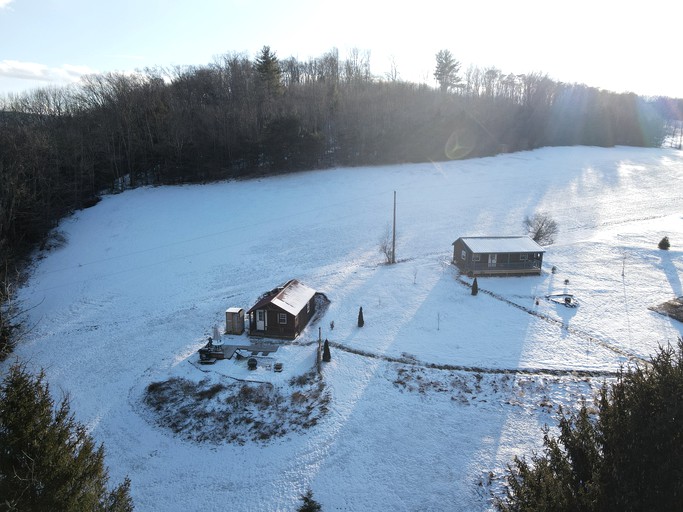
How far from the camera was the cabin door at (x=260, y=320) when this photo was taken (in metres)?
23.3

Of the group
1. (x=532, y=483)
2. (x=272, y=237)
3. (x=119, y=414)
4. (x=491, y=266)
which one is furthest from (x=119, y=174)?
(x=532, y=483)

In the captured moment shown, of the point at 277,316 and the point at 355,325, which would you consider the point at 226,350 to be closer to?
the point at 277,316

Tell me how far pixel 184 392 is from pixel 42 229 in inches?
1109

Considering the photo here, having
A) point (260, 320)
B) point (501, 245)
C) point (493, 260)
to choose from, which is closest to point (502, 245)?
point (501, 245)

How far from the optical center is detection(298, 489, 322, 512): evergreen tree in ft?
44.7

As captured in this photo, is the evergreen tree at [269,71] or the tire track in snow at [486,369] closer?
the tire track in snow at [486,369]

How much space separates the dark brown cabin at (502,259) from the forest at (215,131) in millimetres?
29757

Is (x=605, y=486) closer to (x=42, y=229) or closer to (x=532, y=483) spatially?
(x=532, y=483)

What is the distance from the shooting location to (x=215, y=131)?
51.6 meters

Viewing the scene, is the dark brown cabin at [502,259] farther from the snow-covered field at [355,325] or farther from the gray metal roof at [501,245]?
the snow-covered field at [355,325]

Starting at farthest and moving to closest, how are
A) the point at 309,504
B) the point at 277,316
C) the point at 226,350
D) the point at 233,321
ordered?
the point at 233,321, the point at 277,316, the point at 226,350, the point at 309,504

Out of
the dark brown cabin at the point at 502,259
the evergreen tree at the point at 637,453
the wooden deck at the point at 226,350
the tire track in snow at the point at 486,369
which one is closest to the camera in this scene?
the evergreen tree at the point at 637,453

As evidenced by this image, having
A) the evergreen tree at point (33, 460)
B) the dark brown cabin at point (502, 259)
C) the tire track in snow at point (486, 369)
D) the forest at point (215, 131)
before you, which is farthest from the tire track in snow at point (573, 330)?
the forest at point (215, 131)

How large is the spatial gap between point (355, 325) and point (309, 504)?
11128 mm
